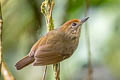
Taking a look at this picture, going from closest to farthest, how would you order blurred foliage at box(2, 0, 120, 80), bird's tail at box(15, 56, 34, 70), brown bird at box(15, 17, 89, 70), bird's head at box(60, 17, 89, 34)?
bird's tail at box(15, 56, 34, 70)
brown bird at box(15, 17, 89, 70)
bird's head at box(60, 17, 89, 34)
blurred foliage at box(2, 0, 120, 80)

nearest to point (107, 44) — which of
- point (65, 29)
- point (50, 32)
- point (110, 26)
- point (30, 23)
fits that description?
point (110, 26)

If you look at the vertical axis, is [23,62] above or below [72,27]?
below

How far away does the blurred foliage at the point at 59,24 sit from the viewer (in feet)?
9.09

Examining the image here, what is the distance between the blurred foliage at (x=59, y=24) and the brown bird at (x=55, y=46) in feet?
0.69

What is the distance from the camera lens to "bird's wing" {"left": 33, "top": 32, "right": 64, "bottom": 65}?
7.54 feet

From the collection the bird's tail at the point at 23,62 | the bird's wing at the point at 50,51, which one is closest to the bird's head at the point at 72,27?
the bird's wing at the point at 50,51

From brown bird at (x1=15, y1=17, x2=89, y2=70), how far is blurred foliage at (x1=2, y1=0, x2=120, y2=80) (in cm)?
21

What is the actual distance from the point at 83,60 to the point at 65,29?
1.09 ft

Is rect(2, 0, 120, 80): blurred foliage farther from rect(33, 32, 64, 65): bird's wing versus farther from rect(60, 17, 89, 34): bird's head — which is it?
rect(33, 32, 64, 65): bird's wing

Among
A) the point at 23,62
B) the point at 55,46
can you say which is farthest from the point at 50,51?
the point at 23,62

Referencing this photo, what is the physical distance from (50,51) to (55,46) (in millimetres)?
64

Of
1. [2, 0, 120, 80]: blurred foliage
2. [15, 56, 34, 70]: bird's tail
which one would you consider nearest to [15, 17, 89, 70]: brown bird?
[15, 56, 34, 70]: bird's tail

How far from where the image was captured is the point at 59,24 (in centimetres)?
299

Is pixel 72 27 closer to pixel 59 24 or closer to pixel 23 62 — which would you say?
pixel 59 24
